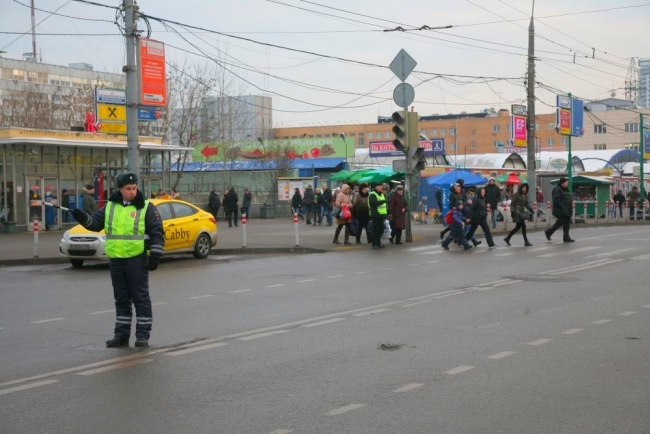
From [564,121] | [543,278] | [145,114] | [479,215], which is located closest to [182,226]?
[145,114]

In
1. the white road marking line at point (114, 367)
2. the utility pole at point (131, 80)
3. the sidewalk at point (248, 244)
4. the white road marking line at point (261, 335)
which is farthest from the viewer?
the utility pole at point (131, 80)

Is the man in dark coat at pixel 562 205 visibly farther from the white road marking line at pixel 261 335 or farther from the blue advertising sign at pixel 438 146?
the blue advertising sign at pixel 438 146

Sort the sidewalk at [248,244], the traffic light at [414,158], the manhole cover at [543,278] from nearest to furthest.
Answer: the manhole cover at [543,278] → the sidewalk at [248,244] → the traffic light at [414,158]

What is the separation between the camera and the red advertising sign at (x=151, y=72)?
22.6m

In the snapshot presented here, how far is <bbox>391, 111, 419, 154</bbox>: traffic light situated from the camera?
2447cm

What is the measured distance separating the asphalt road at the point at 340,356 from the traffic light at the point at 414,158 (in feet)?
29.2

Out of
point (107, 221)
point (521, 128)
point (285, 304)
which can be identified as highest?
point (521, 128)

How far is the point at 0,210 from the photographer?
1284 inches

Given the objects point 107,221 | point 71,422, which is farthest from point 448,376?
point 107,221

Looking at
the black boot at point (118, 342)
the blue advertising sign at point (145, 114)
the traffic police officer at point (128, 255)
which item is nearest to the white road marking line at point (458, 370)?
the traffic police officer at point (128, 255)

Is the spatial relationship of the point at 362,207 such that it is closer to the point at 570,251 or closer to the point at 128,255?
the point at 570,251

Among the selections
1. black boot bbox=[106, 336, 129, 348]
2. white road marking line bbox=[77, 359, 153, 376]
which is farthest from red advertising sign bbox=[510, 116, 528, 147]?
white road marking line bbox=[77, 359, 153, 376]

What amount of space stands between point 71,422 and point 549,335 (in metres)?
5.32

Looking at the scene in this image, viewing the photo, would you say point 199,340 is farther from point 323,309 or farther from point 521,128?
point 521,128
